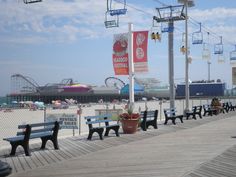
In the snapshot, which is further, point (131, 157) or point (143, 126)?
point (143, 126)

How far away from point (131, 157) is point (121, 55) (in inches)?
316

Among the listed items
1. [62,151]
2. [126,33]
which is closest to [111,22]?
[126,33]

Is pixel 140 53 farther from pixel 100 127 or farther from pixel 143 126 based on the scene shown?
pixel 100 127

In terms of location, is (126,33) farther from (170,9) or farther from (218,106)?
(218,106)

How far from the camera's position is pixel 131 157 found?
38.5 feet

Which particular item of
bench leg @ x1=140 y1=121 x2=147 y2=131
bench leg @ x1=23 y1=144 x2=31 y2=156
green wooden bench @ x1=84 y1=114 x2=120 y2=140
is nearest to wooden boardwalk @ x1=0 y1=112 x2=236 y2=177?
bench leg @ x1=23 y1=144 x2=31 y2=156

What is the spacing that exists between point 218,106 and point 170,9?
8678 millimetres

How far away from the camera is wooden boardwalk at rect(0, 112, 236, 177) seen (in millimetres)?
9758

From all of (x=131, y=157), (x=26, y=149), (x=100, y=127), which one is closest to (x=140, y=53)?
(x=100, y=127)

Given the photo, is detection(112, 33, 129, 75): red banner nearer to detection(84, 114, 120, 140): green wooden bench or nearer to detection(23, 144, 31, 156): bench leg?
detection(84, 114, 120, 140): green wooden bench

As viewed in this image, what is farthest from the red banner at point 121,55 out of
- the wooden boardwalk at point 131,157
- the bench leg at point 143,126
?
the wooden boardwalk at point 131,157

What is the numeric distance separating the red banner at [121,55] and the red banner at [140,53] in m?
0.39

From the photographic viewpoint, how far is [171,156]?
11797 mm

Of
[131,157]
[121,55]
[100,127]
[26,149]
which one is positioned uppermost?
[121,55]
